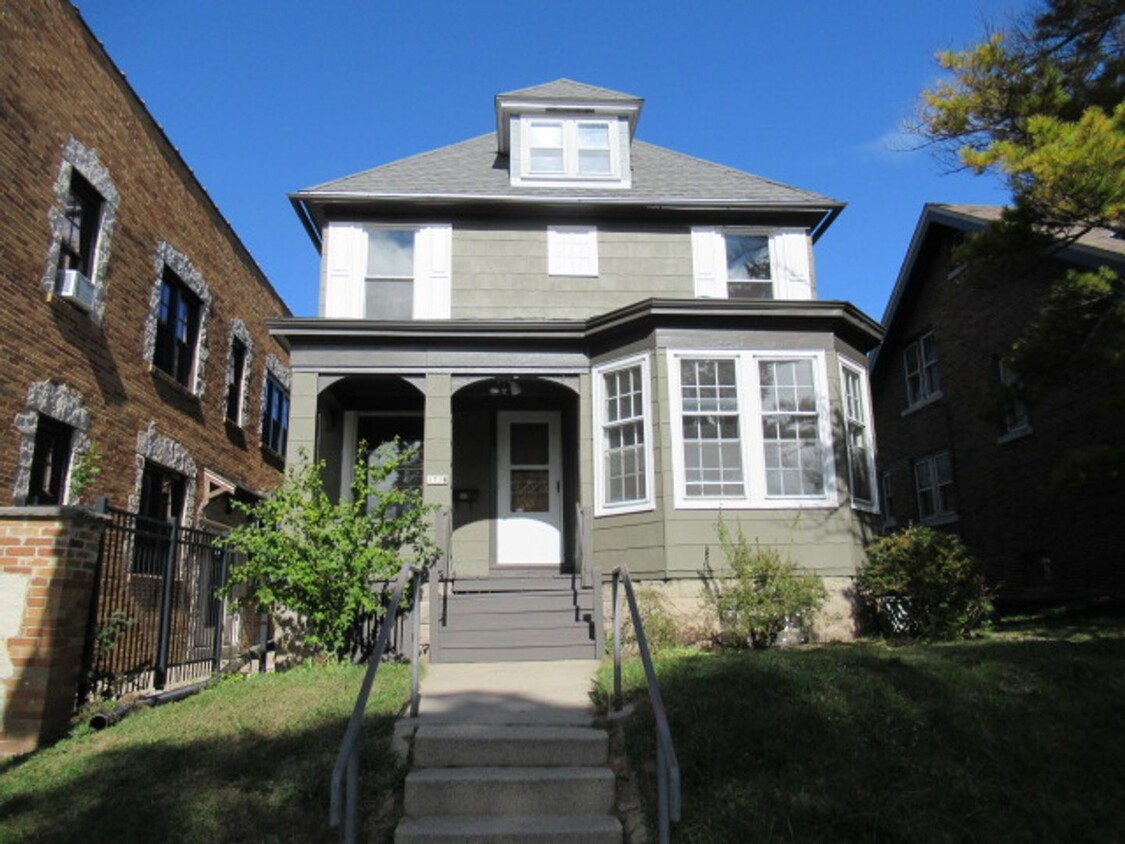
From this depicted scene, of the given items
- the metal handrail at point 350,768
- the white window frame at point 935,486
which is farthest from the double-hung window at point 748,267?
the metal handrail at point 350,768

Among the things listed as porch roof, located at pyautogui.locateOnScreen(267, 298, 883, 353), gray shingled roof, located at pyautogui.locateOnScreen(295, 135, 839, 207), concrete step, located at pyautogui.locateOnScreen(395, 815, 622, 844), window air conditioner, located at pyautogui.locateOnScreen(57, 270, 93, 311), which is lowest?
concrete step, located at pyautogui.locateOnScreen(395, 815, 622, 844)

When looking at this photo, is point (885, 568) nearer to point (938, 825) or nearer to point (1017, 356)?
point (1017, 356)

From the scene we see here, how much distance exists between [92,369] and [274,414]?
802 cm

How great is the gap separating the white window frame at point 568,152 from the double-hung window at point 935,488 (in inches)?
361

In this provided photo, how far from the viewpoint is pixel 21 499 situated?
363 inches

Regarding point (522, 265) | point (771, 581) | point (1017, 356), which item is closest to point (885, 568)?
point (771, 581)

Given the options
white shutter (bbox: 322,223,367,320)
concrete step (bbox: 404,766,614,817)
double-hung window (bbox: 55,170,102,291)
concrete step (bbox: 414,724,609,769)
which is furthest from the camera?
white shutter (bbox: 322,223,367,320)

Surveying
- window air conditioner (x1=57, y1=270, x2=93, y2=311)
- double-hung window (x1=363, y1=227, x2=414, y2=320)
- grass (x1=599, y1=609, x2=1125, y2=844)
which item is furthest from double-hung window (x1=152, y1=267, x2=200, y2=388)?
grass (x1=599, y1=609, x2=1125, y2=844)

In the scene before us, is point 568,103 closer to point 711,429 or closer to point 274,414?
point 711,429

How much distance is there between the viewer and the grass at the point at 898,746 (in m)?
4.55

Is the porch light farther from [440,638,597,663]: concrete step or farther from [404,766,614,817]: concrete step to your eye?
[404,766,614,817]: concrete step

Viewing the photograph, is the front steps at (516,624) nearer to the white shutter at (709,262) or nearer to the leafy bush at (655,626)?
the leafy bush at (655,626)

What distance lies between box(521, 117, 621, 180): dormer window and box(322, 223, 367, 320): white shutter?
9.38 ft

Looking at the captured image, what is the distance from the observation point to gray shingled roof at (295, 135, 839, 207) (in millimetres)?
12344
